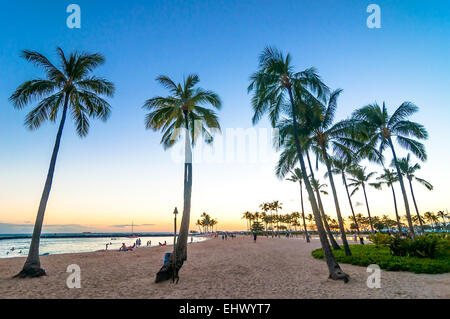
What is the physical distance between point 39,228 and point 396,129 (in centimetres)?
2760

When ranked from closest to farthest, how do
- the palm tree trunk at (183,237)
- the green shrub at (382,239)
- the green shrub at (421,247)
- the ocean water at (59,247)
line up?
the palm tree trunk at (183,237) → the green shrub at (421,247) → the green shrub at (382,239) → the ocean water at (59,247)

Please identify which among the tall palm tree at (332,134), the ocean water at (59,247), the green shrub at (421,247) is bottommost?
the ocean water at (59,247)

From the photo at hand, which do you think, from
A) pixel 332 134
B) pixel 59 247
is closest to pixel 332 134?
pixel 332 134

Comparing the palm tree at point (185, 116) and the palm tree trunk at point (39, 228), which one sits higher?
the palm tree at point (185, 116)

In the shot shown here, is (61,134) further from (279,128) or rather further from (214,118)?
(279,128)

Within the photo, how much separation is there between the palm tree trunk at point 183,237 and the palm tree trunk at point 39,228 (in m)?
6.86

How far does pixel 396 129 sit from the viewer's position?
18781 millimetres

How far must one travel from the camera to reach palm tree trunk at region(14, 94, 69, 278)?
11.0 meters

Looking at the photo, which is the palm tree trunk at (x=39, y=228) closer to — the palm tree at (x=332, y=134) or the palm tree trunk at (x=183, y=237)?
the palm tree trunk at (x=183, y=237)

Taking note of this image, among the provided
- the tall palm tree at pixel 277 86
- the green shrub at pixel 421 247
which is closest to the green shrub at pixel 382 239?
the green shrub at pixel 421 247

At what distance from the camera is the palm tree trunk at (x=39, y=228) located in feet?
36.1
